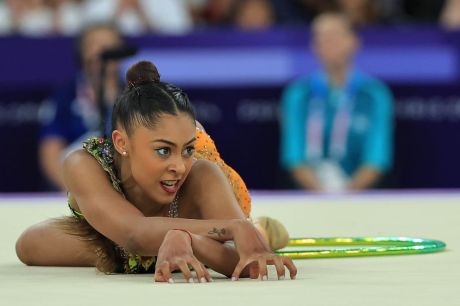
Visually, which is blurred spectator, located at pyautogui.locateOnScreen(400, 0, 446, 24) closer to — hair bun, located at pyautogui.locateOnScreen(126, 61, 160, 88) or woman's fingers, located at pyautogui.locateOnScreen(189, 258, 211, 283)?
hair bun, located at pyautogui.locateOnScreen(126, 61, 160, 88)

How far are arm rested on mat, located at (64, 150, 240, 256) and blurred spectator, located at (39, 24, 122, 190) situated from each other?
3.67 meters

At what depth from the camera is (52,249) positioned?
3.50 meters

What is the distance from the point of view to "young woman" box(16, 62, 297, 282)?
9.45 feet

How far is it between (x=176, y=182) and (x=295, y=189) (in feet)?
14.4

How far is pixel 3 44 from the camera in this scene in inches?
294

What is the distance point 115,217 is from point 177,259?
0.98 ft

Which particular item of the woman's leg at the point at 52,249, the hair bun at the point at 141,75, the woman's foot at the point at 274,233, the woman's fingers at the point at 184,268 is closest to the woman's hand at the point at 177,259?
the woman's fingers at the point at 184,268

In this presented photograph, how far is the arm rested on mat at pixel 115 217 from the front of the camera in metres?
2.97

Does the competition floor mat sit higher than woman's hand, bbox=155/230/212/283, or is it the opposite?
woman's hand, bbox=155/230/212/283

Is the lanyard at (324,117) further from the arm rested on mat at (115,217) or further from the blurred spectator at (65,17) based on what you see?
the arm rested on mat at (115,217)

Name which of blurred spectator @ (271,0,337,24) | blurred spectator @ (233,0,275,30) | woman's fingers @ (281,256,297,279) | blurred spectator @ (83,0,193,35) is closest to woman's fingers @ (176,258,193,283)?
woman's fingers @ (281,256,297,279)

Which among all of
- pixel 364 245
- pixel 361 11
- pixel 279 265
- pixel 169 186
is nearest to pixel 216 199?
pixel 169 186

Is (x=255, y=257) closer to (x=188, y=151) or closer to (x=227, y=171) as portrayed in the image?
(x=188, y=151)

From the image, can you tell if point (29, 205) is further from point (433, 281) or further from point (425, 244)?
point (433, 281)
